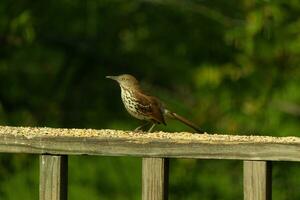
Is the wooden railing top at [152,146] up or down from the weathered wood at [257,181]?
up

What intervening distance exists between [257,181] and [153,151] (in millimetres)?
326

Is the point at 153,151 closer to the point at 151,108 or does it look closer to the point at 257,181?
the point at 257,181

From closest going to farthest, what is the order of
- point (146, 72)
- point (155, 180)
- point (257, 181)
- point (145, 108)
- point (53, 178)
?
point (257, 181)
point (155, 180)
point (53, 178)
point (145, 108)
point (146, 72)

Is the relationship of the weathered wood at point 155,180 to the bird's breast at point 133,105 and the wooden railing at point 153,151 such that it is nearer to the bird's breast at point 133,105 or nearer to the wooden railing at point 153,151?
the wooden railing at point 153,151

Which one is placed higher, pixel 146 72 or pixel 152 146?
pixel 146 72

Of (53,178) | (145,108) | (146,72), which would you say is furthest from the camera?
(146,72)

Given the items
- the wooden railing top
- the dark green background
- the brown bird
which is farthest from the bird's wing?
the wooden railing top

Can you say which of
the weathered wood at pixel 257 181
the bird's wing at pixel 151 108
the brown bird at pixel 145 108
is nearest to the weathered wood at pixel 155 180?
the weathered wood at pixel 257 181

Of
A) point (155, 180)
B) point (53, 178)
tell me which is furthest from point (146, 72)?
point (155, 180)

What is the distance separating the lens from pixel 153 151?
10.1ft

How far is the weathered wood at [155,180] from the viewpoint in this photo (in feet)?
9.88

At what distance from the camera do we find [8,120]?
9305mm

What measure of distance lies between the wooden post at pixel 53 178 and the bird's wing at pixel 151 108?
343 centimetres

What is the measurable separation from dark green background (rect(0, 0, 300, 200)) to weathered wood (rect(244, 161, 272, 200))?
4.95m
